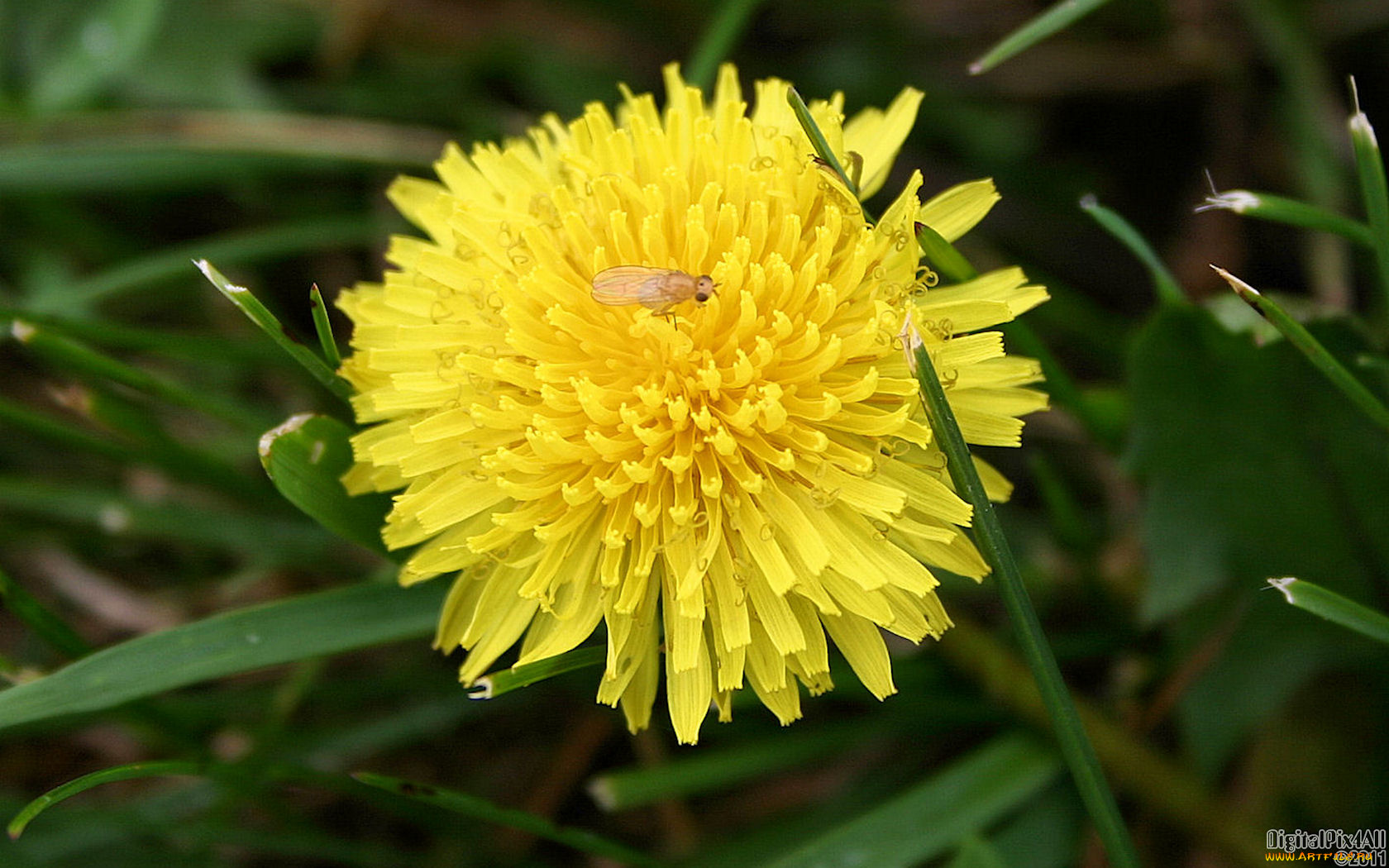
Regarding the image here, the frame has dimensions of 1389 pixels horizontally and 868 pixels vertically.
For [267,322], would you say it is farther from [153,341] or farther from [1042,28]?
[1042,28]

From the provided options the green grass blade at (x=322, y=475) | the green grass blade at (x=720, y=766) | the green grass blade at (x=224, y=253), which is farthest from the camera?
the green grass blade at (x=224, y=253)

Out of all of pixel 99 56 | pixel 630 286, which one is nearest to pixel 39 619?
pixel 630 286

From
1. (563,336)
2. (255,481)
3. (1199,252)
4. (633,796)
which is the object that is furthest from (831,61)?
(633,796)

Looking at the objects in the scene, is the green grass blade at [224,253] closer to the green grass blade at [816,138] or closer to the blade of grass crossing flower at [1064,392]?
the green grass blade at [816,138]

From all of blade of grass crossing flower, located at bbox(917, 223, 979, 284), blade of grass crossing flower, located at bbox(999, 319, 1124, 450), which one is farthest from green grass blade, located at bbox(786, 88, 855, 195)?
blade of grass crossing flower, located at bbox(999, 319, 1124, 450)

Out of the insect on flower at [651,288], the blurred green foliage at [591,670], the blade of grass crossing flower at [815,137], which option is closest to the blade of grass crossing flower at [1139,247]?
the blurred green foliage at [591,670]

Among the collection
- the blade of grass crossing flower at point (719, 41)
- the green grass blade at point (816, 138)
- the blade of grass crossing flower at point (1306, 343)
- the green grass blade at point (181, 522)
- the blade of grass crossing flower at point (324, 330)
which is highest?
the blade of grass crossing flower at point (719, 41)
